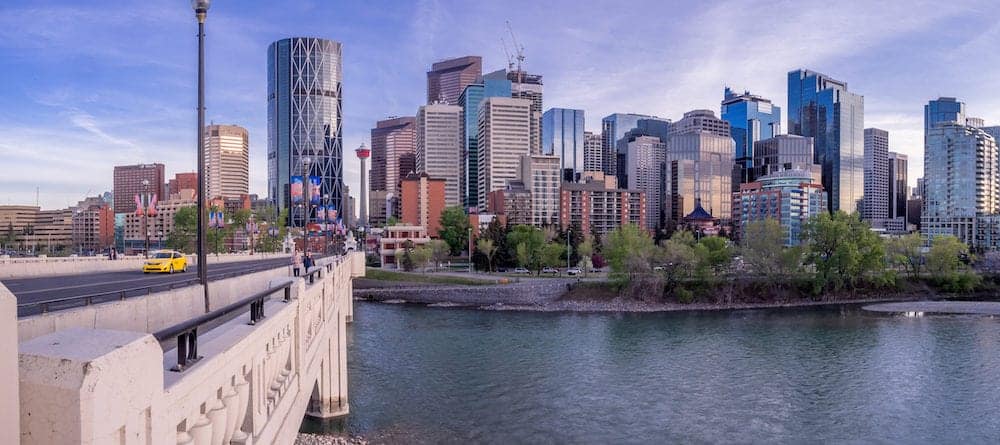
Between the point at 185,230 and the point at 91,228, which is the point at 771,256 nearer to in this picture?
the point at 185,230

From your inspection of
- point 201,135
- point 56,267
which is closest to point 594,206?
point 56,267

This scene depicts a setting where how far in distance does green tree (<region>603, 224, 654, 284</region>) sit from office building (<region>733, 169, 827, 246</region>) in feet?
285

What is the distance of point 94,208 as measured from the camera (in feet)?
516

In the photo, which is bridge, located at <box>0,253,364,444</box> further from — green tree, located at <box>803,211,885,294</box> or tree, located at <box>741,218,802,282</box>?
green tree, located at <box>803,211,885,294</box>

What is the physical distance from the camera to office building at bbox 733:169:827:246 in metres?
170

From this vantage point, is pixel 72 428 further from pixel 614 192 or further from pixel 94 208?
pixel 94 208

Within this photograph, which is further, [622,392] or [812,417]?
[622,392]

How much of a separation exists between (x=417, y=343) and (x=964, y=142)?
214 meters

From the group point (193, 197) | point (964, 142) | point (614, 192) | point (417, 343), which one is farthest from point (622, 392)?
point (964, 142)

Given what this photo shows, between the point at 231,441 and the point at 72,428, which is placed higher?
the point at 72,428

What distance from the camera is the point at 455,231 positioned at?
125 meters

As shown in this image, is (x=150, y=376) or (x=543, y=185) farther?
(x=543, y=185)

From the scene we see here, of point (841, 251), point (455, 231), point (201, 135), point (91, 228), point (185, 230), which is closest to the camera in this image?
point (201, 135)

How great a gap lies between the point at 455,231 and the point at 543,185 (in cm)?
5273
